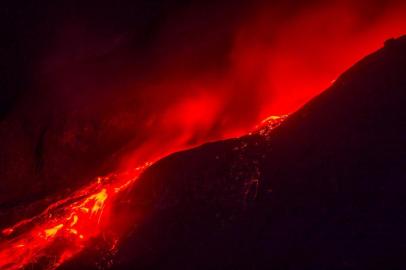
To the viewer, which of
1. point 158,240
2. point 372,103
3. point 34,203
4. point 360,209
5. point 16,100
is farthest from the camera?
point 16,100

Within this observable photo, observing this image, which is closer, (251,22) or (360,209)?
(360,209)

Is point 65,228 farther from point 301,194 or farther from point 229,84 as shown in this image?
point 229,84

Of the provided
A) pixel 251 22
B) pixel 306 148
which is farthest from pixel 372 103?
pixel 251 22

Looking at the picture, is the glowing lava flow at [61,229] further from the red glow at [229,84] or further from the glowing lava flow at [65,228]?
the red glow at [229,84]

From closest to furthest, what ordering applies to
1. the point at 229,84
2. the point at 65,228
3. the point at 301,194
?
the point at 301,194 < the point at 65,228 < the point at 229,84

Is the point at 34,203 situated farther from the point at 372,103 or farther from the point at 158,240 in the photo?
the point at 372,103

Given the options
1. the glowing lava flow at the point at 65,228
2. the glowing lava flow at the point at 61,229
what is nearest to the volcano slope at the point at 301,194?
the glowing lava flow at the point at 65,228

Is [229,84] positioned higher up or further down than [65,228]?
higher up

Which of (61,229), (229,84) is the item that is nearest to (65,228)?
(61,229)
